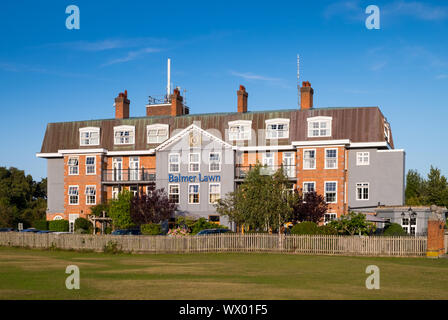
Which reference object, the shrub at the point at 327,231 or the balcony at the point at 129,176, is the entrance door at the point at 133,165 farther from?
the shrub at the point at 327,231

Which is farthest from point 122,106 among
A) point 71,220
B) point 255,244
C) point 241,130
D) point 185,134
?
point 255,244

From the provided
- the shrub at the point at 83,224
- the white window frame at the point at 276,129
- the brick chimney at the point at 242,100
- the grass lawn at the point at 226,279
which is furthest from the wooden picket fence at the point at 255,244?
the brick chimney at the point at 242,100

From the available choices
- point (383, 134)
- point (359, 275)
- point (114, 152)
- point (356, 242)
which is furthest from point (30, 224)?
point (359, 275)

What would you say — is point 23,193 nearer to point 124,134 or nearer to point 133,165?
point 124,134

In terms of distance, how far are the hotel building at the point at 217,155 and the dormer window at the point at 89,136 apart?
10 cm

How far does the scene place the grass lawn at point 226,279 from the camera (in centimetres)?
1599

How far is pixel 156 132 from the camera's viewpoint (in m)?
56.0

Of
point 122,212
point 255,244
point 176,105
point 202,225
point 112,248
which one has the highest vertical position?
point 176,105

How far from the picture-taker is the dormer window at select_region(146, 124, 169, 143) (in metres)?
55.6

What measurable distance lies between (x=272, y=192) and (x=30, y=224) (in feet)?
129

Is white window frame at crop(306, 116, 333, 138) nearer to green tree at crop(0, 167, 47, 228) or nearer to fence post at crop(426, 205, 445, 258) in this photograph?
fence post at crop(426, 205, 445, 258)

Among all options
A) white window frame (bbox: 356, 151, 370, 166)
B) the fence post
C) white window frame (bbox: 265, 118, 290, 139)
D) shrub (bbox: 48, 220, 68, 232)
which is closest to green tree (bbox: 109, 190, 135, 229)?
shrub (bbox: 48, 220, 68, 232)

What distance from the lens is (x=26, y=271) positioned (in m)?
22.6

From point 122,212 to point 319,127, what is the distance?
735 inches
